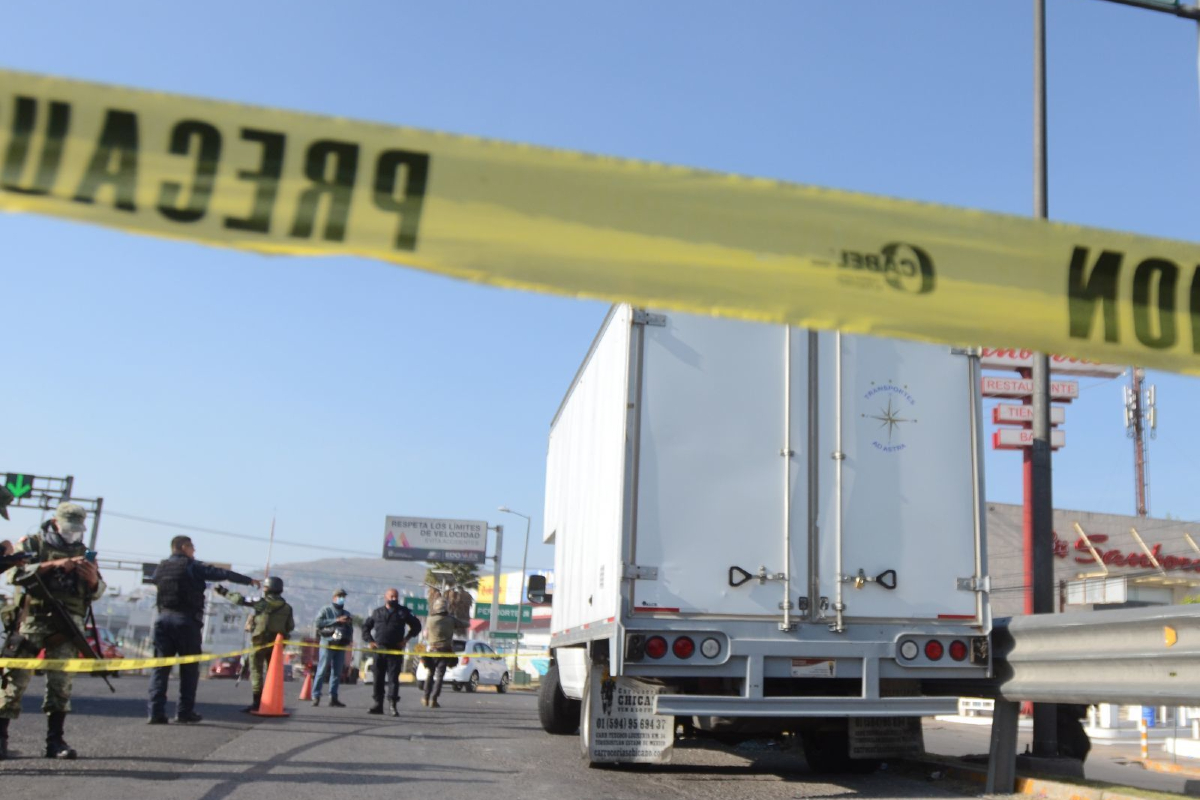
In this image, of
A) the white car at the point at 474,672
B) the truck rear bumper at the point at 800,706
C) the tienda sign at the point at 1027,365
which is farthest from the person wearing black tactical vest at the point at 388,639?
the tienda sign at the point at 1027,365

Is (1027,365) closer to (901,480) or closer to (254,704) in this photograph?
(254,704)

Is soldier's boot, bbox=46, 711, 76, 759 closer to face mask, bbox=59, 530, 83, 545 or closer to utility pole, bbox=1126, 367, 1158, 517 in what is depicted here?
face mask, bbox=59, 530, 83, 545

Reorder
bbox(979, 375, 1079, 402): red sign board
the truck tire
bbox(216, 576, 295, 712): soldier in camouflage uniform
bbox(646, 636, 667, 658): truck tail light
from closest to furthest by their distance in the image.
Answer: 1. bbox(646, 636, 667, 658): truck tail light
2. the truck tire
3. bbox(216, 576, 295, 712): soldier in camouflage uniform
4. bbox(979, 375, 1079, 402): red sign board

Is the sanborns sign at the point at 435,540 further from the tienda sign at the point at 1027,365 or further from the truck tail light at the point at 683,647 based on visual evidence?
the truck tail light at the point at 683,647

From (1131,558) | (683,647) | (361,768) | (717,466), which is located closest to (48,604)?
(361,768)

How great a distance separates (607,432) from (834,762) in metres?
3.10

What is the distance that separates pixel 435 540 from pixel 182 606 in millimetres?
73339

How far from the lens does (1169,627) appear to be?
5.63m

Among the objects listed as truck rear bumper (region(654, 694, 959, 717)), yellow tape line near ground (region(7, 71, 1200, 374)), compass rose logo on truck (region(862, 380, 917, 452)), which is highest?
compass rose logo on truck (region(862, 380, 917, 452))

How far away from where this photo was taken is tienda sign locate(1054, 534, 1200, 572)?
40500 mm

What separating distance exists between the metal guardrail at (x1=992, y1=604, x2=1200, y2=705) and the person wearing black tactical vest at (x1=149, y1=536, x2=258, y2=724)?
6.90 meters

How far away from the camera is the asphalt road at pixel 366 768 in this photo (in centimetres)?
658

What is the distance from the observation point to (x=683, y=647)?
24.1ft

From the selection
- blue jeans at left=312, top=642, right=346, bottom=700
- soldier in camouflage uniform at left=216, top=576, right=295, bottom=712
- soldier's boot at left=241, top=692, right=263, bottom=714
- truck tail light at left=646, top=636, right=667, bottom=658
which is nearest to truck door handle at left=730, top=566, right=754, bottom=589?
truck tail light at left=646, top=636, right=667, bottom=658
